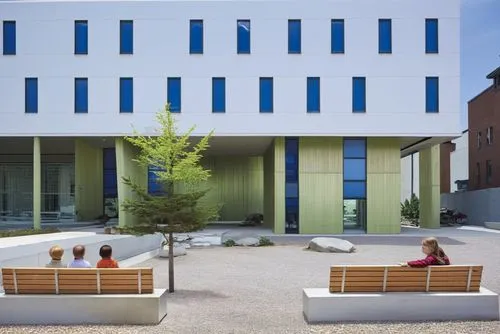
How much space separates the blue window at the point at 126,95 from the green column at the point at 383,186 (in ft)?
44.9

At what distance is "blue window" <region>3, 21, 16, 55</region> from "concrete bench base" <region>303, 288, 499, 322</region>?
87.8ft

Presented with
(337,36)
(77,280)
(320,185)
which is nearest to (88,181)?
(320,185)

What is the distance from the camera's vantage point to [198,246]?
887 inches

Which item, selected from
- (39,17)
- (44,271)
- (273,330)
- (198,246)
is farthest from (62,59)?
(273,330)

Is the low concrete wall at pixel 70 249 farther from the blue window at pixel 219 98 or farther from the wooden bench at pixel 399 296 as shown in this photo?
the blue window at pixel 219 98

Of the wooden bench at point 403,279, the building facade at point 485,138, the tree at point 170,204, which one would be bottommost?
the wooden bench at point 403,279

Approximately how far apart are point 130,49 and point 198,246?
12655 millimetres

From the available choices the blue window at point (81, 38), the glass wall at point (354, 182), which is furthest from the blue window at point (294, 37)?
the blue window at point (81, 38)

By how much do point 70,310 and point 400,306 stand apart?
5189 millimetres

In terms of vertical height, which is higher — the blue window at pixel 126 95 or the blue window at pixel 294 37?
→ the blue window at pixel 294 37

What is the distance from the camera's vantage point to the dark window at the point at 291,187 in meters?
29.7

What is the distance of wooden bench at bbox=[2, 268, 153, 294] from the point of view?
812 cm

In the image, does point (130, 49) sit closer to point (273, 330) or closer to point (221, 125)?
point (221, 125)

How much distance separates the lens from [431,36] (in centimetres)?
2908
